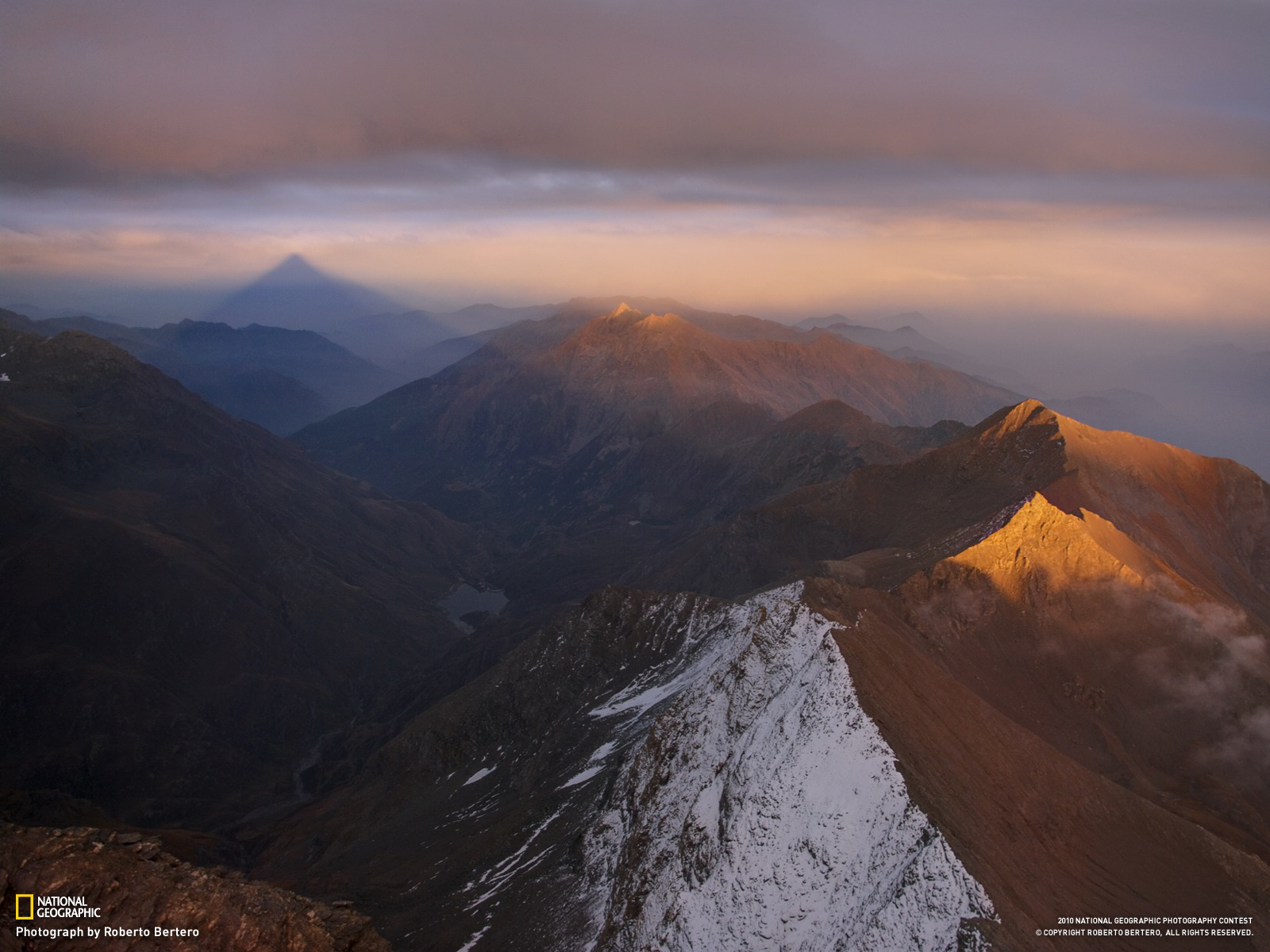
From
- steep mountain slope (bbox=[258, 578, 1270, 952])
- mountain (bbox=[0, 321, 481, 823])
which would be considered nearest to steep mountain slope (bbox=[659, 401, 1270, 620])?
steep mountain slope (bbox=[258, 578, 1270, 952])

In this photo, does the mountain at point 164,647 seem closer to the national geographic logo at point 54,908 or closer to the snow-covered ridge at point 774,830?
the snow-covered ridge at point 774,830

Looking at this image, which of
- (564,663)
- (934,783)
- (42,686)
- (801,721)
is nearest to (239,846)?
(564,663)

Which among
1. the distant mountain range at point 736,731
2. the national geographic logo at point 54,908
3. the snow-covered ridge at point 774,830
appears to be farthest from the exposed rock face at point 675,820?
the national geographic logo at point 54,908

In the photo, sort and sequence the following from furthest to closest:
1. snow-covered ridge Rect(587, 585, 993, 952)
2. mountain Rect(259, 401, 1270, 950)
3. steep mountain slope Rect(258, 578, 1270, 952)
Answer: mountain Rect(259, 401, 1270, 950) < steep mountain slope Rect(258, 578, 1270, 952) < snow-covered ridge Rect(587, 585, 993, 952)

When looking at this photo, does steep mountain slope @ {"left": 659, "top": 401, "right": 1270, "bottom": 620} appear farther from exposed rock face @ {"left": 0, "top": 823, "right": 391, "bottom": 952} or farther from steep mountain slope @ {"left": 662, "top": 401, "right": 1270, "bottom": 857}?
exposed rock face @ {"left": 0, "top": 823, "right": 391, "bottom": 952}

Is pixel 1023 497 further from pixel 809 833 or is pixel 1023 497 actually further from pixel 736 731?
pixel 809 833
